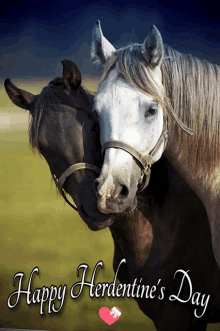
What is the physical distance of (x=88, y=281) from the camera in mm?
1477

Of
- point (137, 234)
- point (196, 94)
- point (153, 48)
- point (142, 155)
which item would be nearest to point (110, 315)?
point (137, 234)

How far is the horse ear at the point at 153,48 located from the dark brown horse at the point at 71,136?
1.02ft

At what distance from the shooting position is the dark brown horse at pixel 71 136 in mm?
1019

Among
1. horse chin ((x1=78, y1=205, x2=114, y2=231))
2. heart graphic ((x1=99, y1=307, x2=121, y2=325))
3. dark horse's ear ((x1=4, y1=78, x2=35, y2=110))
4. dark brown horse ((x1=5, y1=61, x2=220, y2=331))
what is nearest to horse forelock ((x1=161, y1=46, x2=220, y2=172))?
dark brown horse ((x1=5, y1=61, x2=220, y2=331))

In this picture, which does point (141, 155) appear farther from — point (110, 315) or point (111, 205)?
point (110, 315)

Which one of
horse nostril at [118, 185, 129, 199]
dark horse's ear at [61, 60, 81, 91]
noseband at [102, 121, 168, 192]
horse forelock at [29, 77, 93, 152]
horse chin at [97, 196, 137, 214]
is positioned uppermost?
dark horse's ear at [61, 60, 81, 91]

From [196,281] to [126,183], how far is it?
0.71m

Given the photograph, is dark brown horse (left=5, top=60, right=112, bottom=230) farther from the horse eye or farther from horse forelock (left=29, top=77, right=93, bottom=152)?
the horse eye

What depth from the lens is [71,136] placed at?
1032 millimetres

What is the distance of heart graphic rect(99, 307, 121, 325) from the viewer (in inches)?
55.6

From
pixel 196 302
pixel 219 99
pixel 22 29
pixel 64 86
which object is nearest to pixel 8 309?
pixel 196 302

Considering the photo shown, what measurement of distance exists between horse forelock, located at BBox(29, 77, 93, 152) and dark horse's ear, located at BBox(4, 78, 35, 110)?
0.07 meters

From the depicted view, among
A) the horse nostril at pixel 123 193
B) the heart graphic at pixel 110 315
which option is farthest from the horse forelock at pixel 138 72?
the heart graphic at pixel 110 315

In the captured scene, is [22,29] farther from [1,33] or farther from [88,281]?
[88,281]
